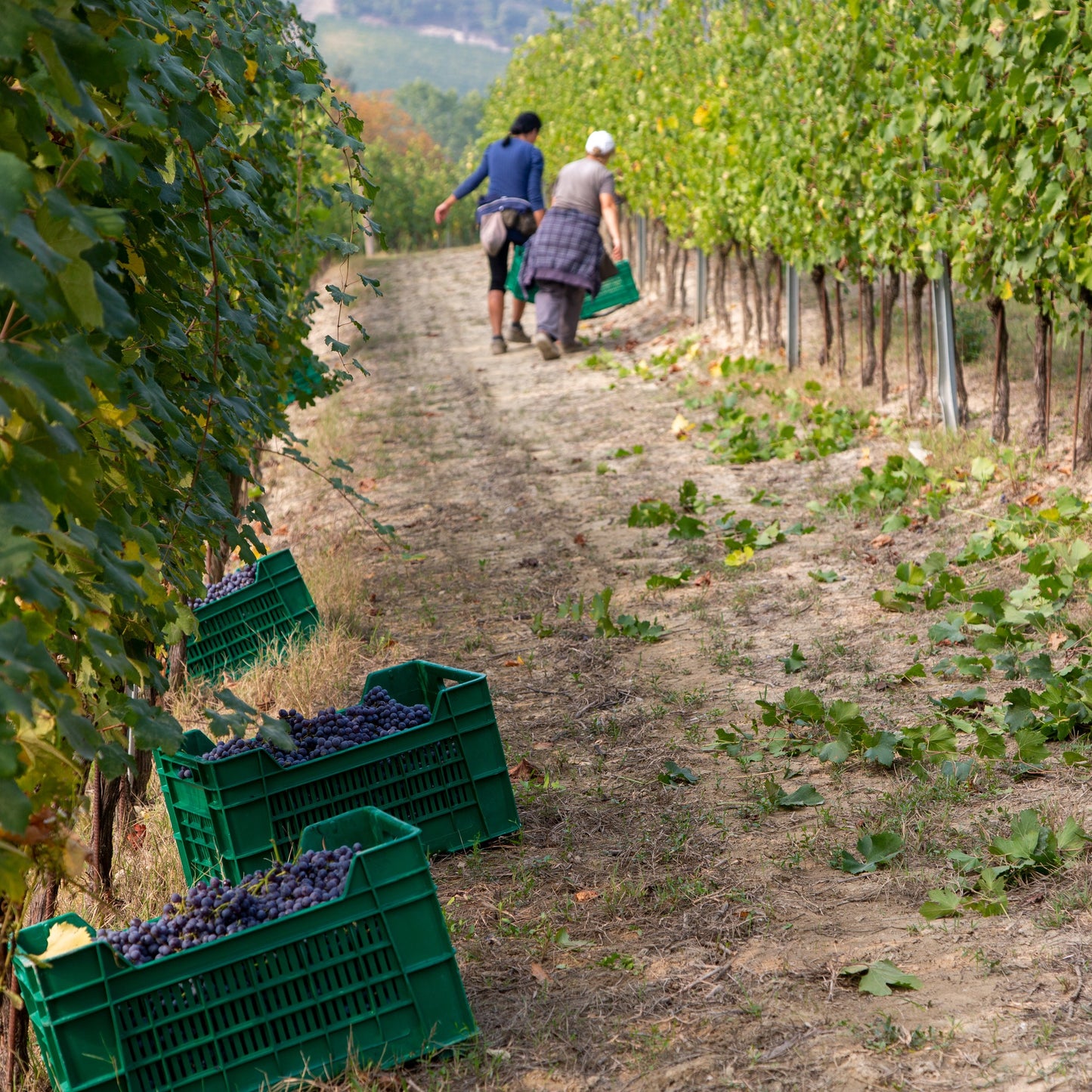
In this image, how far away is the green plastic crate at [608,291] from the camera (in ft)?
38.4

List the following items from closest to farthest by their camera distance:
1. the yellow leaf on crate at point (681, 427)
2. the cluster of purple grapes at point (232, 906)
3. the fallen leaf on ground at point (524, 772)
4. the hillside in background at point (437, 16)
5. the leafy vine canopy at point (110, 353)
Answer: the leafy vine canopy at point (110, 353), the cluster of purple grapes at point (232, 906), the fallen leaf on ground at point (524, 772), the yellow leaf on crate at point (681, 427), the hillside in background at point (437, 16)

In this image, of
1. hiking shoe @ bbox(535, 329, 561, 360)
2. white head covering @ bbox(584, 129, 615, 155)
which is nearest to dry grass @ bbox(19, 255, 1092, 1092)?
hiking shoe @ bbox(535, 329, 561, 360)

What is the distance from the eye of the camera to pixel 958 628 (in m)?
4.31

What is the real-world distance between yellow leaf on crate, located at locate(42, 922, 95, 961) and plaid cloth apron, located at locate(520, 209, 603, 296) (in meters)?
9.00

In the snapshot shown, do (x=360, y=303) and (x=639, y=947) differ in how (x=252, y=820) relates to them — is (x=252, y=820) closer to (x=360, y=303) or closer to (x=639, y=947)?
(x=639, y=947)

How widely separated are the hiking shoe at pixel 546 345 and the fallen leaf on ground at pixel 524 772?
7.96m

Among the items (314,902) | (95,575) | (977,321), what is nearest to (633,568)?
(314,902)

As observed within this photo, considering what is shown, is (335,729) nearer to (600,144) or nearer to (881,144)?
(881,144)

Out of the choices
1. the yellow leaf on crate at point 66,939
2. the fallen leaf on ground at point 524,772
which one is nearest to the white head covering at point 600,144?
the fallen leaf on ground at point 524,772

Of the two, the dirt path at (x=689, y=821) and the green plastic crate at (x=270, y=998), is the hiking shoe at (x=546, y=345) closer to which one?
the dirt path at (x=689, y=821)

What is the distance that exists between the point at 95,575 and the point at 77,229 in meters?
0.67

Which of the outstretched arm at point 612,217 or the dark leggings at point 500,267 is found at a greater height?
the outstretched arm at point 612,217

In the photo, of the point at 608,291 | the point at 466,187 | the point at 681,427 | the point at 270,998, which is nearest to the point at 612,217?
the point at 466,187

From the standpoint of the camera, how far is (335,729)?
3127 millimetres
